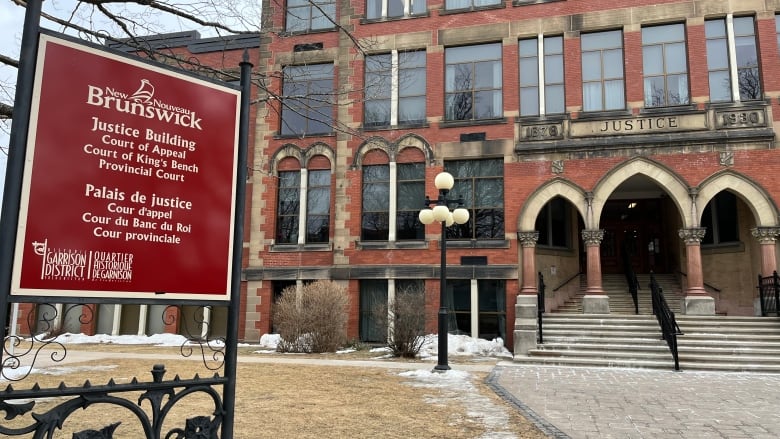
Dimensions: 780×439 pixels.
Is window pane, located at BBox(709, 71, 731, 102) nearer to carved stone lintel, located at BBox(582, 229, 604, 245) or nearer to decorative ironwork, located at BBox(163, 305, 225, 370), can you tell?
carved stone lintel, located at BBox(582, 229, 604, 245)

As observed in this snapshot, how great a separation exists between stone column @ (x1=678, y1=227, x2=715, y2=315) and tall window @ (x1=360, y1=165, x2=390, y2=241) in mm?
9470

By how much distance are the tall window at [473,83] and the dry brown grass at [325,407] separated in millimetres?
10400

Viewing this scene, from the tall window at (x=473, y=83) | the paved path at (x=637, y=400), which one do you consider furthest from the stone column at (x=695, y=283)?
the tall window at (x=473, y=83)

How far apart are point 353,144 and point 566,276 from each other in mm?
9256

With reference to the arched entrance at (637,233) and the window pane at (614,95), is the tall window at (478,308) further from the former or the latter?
the arched entrance at (637,233)

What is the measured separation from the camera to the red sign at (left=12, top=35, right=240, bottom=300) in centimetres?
340

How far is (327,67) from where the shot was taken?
2108 cm

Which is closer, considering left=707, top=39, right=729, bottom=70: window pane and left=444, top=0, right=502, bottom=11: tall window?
left=707, top=39, right=729, bottom=70: window pane

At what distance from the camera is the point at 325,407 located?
312 inches

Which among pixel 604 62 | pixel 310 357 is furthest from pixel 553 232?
pixel 310 357

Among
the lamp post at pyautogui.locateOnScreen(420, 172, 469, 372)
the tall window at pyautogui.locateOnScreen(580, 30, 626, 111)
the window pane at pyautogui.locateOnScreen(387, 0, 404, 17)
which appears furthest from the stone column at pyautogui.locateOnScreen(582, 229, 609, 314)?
the window pane at pyautogui.locateOnScreen(387, 0, 404, 17)

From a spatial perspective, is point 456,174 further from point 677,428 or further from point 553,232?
point 677,428

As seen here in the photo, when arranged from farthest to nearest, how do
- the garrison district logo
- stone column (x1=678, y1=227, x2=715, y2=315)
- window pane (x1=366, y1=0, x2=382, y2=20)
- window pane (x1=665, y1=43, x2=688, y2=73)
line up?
1. window pane (x1=366, y1=0, x2=382, y2=20)
2. window pane (x1=665, y1=43, x2=688, y2=73)
3. stone column (x1=678, y1=227, x2=715, y2=315)
4. the garrison district logo

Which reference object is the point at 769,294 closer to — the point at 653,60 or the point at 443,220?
the point at 653,60
